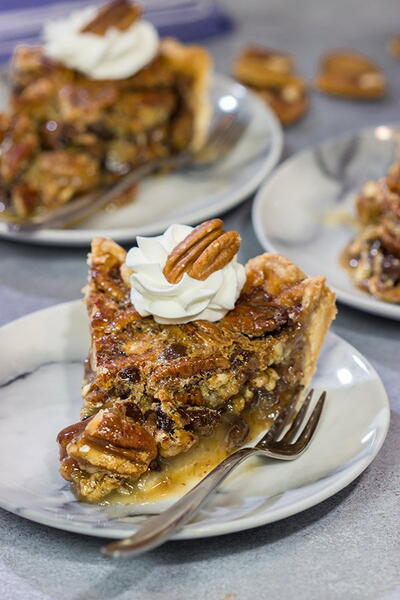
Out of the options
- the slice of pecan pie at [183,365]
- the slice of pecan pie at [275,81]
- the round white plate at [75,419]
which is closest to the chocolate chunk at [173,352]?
the slice of pecan pie at [183,365]

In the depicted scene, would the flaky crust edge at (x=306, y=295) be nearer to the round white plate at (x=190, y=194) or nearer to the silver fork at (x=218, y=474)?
the silver fork at (x=218, y=474)

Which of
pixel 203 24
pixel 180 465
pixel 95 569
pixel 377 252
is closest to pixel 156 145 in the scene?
pixel 377 252

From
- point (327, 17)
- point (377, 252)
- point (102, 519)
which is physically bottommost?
point (327, 17)

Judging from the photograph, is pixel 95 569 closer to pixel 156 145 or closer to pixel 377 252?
pixel 377 252

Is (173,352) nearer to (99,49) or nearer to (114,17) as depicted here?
(99,49)

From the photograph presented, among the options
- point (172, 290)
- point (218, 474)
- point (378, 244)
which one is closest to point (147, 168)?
point (378, 244)

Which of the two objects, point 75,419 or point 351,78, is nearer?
point 75,419
